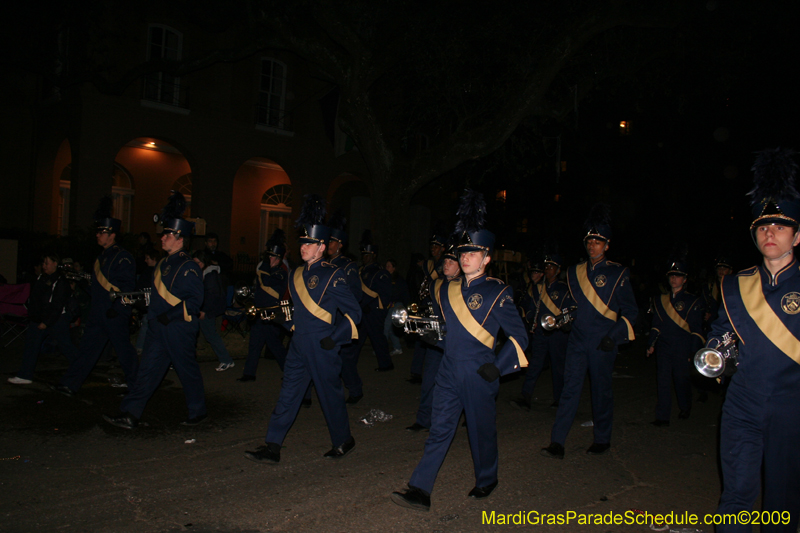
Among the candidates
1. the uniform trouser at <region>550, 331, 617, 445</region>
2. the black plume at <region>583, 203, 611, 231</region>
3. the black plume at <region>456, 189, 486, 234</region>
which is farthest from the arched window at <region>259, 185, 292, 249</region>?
the black plume at <region>456, 189, 486, 234</region>

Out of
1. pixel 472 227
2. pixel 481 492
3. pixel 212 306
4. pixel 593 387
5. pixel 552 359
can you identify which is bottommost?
pixel 481 492

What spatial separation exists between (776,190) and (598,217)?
2.68 metres

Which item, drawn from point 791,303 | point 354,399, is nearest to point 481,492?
point 791,303

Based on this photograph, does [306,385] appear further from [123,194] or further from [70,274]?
[123,194]

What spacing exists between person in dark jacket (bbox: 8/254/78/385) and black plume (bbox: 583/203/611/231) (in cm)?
652

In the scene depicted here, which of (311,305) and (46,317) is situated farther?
(46,317)

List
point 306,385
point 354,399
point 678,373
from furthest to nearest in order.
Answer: point 354,399, point 678,373, point 306,385

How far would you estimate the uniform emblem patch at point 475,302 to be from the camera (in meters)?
4.54

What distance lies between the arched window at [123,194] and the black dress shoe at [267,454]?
670 inches

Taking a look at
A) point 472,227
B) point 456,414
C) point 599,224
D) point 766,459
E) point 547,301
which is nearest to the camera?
point 766,459

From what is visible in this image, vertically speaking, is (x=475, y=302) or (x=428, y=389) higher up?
(x=475, y=302)

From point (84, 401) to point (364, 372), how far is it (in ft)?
14.2

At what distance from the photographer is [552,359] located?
27.2 feet

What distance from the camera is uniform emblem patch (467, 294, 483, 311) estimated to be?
4539 millimetres
